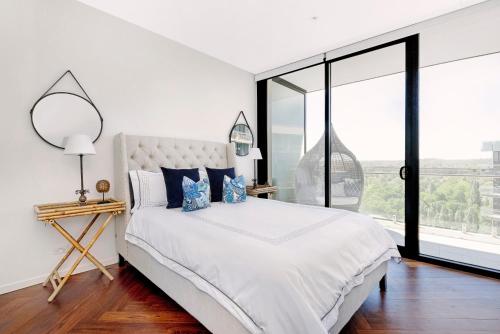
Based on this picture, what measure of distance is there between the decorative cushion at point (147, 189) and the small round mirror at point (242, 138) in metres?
1.66

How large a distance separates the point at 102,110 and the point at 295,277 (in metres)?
2.59

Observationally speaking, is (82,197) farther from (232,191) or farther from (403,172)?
(403,172)

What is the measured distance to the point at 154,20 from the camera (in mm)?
2756

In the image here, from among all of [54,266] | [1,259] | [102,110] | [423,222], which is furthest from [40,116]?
[423,222]

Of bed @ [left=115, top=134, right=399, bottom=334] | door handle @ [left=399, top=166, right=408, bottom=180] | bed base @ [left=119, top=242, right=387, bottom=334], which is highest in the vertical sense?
door handle @ [left=399, top=166, right=408, bottom=180]

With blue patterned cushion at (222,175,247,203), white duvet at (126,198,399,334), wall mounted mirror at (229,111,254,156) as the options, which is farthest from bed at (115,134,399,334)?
wall mounted mirror at (229,111,254,156)

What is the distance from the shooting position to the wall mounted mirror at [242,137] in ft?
13.5

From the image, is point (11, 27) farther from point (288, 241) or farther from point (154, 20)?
point (288, 241)

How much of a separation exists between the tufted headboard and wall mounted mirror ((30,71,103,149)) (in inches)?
11.5

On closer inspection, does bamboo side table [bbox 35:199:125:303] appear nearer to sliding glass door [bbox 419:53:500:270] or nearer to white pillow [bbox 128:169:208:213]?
white pillow [bbox 128:169:208:213]

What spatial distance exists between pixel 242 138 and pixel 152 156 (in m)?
1.73

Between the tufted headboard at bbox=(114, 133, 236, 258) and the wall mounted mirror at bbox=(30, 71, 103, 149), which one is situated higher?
the wall mounted mirror at bbox=(30, 71, 103, 149)

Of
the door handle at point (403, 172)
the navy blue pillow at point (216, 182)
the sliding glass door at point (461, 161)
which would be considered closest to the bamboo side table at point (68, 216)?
the navy blue pillow at point (216, 182)

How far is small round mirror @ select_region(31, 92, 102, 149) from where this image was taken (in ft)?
7.46
